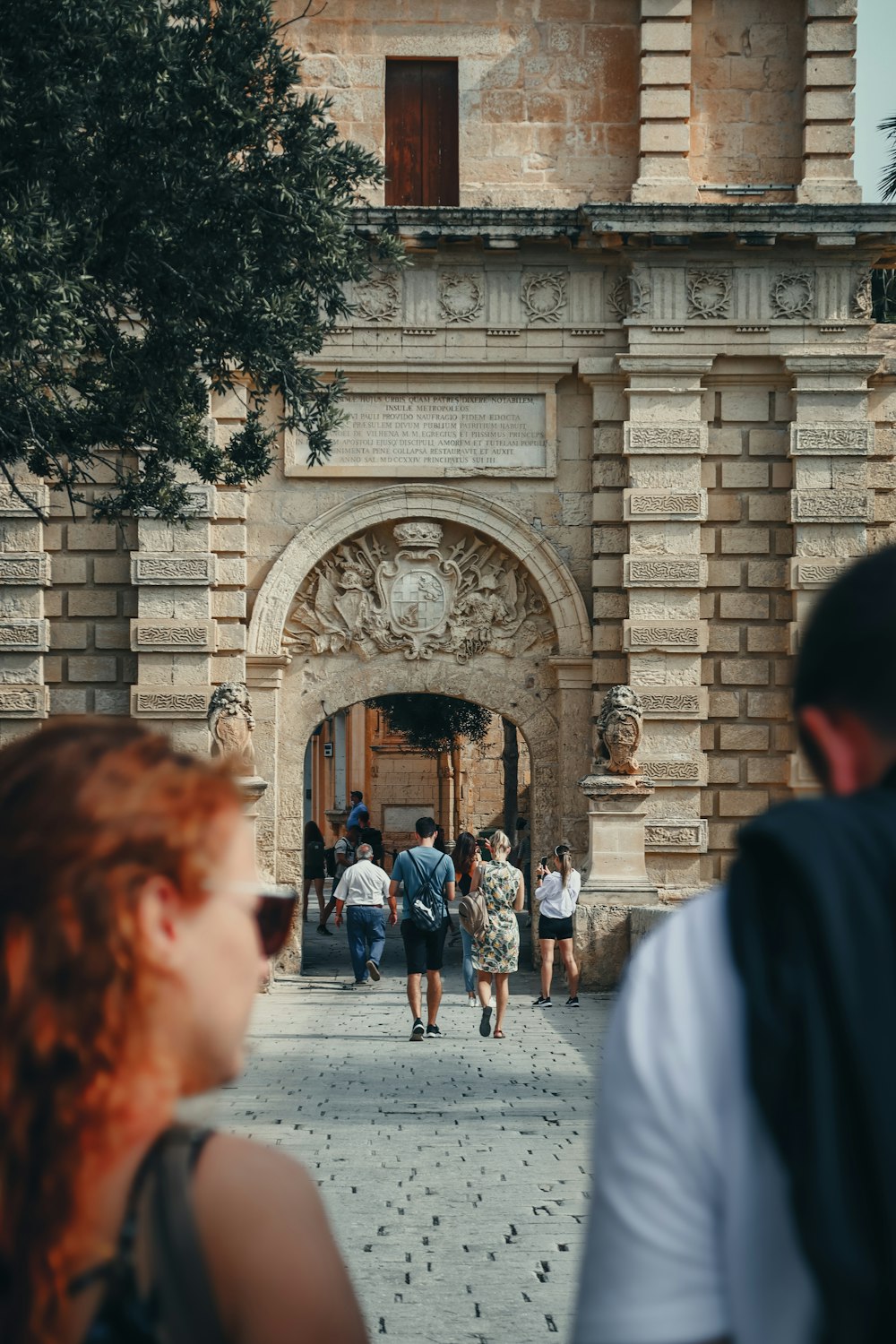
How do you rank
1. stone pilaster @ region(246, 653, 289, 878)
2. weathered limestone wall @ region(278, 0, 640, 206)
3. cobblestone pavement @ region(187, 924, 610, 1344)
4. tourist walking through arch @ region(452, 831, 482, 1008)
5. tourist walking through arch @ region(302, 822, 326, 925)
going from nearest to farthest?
cobblestone pavement @ region(187, 924, 610, 1344)
tourist walking through arch @ region(452, 831, 482, 1008)
stone pilaster @ region(246, 653, 289, 878)
weathered limestone wall @ region(278, 0, 640, 206)
tourist walking through arch @ region(302, 822, 326, 925)

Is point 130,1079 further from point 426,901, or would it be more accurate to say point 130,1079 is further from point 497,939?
point 497,939

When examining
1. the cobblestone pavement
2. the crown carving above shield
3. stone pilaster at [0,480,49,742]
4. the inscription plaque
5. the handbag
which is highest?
the inscription plaque

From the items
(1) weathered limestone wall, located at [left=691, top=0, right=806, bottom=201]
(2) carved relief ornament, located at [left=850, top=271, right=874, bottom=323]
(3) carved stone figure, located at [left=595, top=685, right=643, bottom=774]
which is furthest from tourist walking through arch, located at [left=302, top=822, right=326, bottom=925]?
(1) weathered limestone wall, located at [left=691, top=0, right=806, bottom=201]

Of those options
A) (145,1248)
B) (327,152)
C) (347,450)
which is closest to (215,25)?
(327,152)

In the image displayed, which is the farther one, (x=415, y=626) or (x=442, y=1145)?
(x=415, y=626)

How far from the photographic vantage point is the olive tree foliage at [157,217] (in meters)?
10.3

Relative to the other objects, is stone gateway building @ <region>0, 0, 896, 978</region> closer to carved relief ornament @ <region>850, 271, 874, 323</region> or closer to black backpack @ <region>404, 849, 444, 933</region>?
carved relief ornament @ <region>850, 271, 874, 323</region>

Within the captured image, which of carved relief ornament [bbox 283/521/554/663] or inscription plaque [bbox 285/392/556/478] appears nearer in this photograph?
inscription plaque [bbox 285/392/556/478]

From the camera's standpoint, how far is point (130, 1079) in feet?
5.99

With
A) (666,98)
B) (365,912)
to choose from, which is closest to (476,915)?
(365,912)

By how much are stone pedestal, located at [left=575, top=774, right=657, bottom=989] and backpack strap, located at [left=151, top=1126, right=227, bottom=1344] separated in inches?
609

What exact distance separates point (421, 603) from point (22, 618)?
454 cm

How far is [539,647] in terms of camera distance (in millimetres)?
19781

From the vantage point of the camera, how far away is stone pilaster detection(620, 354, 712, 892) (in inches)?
740
